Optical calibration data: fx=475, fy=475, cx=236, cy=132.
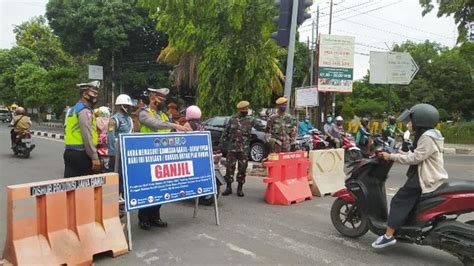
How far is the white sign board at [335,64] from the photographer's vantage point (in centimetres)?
1992

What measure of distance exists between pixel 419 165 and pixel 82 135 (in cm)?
384

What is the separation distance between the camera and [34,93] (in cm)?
3981

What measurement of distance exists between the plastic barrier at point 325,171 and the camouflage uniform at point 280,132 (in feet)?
1.78

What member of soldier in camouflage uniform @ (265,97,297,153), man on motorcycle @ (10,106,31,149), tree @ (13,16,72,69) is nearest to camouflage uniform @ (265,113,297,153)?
soldier in camouflage uniform @ (265,97,297,153)

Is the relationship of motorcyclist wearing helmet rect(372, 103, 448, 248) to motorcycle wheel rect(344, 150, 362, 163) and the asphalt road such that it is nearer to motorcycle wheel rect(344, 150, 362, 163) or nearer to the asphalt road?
the asphalt road

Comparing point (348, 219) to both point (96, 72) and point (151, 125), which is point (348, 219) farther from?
point (96, 72)

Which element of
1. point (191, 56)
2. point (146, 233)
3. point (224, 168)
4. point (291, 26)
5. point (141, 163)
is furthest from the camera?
point (191, 56)

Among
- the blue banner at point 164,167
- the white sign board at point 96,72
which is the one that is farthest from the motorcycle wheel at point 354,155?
the white sign board at point 96,72

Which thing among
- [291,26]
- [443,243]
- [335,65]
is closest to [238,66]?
[335,65]

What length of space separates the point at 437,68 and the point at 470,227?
39.9 m

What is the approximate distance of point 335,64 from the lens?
66.1 feet

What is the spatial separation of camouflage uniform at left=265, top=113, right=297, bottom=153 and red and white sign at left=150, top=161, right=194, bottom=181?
3263 millimetres

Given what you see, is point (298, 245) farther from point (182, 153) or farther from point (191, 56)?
point (191, 56)

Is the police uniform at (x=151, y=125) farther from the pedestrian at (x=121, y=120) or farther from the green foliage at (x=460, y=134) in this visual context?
the green foliage at (x=460, y=134)
